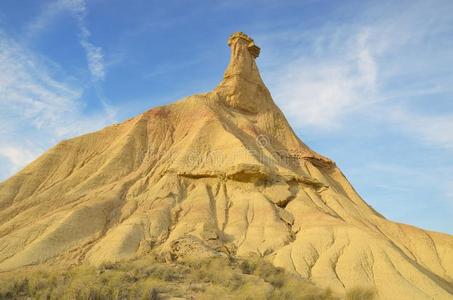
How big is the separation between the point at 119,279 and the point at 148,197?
1810cm

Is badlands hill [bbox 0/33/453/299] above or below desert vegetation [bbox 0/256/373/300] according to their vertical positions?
above

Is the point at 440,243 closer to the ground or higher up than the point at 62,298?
higher up

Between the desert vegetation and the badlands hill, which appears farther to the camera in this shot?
the badlands hill

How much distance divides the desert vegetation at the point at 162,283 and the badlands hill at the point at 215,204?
76.3 inches

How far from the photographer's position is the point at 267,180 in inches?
1351

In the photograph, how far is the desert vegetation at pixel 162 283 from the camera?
13891 millimetres

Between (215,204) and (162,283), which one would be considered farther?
(215,204)

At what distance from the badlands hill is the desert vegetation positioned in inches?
76.3

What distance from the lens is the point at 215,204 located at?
32.6 metres

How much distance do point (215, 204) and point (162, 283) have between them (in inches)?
686

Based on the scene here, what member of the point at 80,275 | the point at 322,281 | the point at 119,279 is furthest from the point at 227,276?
the point at 322,281

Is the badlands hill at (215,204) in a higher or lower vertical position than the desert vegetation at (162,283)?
higher

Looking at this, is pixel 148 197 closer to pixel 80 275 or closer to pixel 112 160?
pixel 112 160

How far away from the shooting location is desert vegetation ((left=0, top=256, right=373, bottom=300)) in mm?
13891
